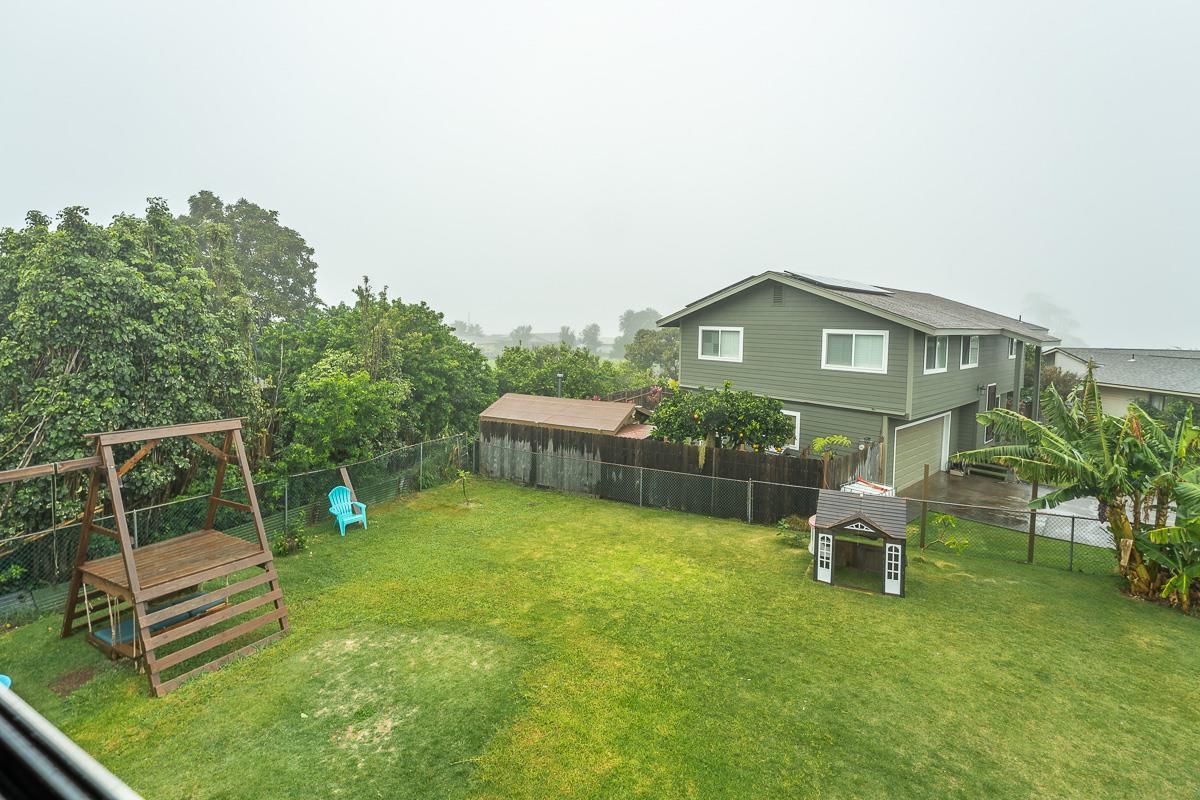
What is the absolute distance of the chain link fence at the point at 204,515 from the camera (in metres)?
9.59

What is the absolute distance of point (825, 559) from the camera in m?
10.9

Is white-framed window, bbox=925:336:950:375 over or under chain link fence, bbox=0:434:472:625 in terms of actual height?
over

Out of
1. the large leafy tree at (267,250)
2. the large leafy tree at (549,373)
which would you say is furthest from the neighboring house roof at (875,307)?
the large leafy tree at (267,250)

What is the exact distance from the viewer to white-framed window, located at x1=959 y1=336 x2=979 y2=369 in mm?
19078

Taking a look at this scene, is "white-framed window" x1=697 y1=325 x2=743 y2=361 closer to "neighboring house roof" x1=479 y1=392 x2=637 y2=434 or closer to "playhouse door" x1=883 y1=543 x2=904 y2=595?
"neighboring house roof" x1=479 y1=392 x2=637 y2=434

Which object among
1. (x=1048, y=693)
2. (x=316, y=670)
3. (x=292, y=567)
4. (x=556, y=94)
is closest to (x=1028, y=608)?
(x=1048, y=693)

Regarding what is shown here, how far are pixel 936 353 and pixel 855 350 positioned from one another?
2.53m

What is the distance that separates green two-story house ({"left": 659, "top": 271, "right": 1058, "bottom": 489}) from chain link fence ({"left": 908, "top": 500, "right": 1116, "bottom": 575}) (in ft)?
9.52

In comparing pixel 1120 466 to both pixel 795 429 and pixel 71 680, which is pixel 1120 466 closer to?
pixel 795 429

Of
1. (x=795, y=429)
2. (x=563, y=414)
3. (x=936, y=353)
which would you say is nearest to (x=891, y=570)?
(x=795, y=429)

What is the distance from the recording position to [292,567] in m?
11.4

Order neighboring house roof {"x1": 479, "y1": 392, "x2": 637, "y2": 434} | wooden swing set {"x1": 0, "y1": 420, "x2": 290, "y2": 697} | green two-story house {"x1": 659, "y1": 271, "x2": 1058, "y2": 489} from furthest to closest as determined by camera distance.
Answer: neighboring house roof {"x1": 479, "y1": 392, "x2": 637, "y2": 434} → green two-story house {"x1": 659, "y1": 271, "x2": 1058, "y2": 489} → wooden swing set {"x1": 0, "y1": 420, "x2": 290, "y2": 697}

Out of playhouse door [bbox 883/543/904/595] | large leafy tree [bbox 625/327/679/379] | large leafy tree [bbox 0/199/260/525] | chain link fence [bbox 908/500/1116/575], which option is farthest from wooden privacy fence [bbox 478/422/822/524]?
large leafy tree [bbox 625/327/679/379]

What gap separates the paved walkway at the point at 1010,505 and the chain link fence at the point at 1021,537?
21mm
